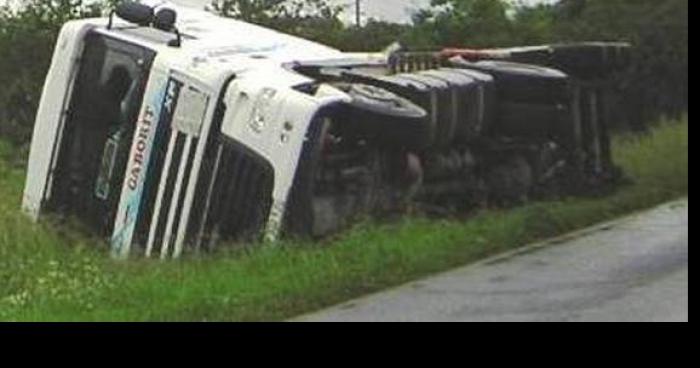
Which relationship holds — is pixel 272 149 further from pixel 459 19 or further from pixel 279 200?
pixel 459 19

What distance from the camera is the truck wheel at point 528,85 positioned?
13250mm

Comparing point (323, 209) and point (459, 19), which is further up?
point (459, 19)

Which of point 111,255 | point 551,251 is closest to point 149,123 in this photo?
point 111,255

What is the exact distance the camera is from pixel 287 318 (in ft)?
28.5

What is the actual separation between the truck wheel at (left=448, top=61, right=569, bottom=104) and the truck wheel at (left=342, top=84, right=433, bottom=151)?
1.24 meters

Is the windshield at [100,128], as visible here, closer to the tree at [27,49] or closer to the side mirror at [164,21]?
the side mirror at [164,21]

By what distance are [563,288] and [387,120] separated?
2.71 m

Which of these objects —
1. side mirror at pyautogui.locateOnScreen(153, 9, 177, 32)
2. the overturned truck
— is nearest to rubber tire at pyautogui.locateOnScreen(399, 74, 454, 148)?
the overturned truck

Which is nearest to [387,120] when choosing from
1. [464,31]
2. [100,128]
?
[100,128]

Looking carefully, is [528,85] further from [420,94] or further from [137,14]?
[137,14]

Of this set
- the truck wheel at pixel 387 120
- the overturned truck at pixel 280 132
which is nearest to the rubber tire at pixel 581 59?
the overturned truck at pixel 280 132

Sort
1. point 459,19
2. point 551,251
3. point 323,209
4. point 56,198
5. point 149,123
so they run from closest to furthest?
point 551,251
point 323,209
point 149,123
point 56,198
point 459,19

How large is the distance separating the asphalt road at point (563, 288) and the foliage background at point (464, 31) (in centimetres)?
216
